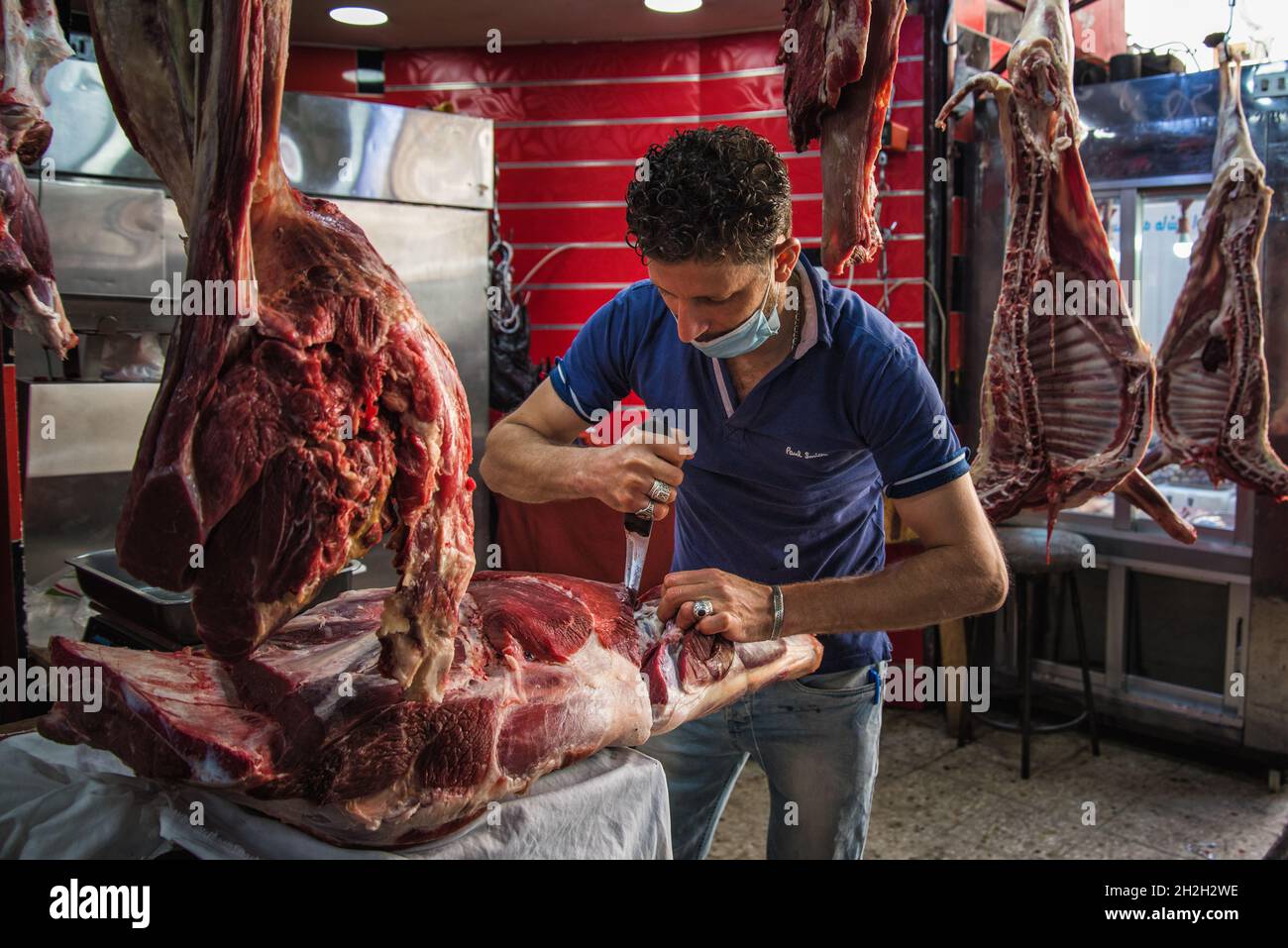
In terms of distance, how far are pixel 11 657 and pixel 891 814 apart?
143 inches

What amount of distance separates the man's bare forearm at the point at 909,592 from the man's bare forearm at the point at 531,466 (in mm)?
546

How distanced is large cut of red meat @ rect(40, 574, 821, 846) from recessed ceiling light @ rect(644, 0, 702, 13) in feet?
15.9

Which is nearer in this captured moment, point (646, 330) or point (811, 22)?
point (811, 22)

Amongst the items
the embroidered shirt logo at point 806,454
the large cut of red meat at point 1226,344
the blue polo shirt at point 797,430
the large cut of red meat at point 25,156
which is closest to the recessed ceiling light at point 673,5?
the large cut of red meat at point 1226,344

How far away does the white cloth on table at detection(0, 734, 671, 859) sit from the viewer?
5.11ft

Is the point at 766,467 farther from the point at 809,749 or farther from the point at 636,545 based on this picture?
the point at 809,749

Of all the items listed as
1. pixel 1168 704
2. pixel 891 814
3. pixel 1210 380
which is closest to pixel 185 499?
pixel 1210 380

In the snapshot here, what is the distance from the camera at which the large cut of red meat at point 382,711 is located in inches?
64.0

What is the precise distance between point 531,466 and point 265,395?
1.09 m

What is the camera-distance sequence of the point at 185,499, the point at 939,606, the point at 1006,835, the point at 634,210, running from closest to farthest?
the point at 185,499, the point at 634,210, the point at 939,606, the point at 1006,835

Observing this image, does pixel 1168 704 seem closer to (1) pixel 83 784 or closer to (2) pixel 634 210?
(2) pixel 634 210

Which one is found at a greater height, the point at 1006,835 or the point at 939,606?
the point at 939,606
